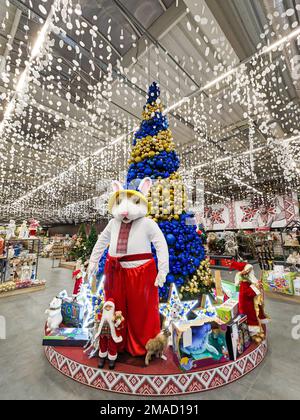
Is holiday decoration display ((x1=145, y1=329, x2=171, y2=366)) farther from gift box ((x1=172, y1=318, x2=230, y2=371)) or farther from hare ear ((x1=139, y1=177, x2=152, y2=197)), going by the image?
hare ear ((x1=139, y1=177, x2=152, y2=197))

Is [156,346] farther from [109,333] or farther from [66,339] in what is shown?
[66,339]

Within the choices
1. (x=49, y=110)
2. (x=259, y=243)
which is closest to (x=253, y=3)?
(x=49, y=110)

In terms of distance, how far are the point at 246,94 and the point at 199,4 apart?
2000mm

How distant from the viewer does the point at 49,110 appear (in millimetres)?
4516

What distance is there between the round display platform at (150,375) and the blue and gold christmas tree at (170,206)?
0.77 metres

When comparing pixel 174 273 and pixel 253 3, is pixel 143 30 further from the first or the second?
pixel 174 273

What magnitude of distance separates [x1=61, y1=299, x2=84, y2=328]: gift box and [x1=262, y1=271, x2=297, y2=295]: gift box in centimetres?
379

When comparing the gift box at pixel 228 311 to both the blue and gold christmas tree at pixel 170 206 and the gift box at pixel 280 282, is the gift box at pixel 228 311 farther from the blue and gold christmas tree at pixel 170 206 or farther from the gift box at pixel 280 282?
the gift box at pixel 280 282

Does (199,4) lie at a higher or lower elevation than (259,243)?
higher

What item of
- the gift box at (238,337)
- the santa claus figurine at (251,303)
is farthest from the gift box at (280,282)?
the gift box at (238,337)

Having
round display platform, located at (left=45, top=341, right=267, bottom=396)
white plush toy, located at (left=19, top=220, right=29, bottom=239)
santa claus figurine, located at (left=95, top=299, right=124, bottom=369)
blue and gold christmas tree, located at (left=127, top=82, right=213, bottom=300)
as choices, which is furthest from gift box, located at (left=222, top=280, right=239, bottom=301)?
white plush toy, located at (left=19, top=220, right=29, bottom=239)

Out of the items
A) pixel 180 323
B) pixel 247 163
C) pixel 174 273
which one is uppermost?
pixel 247 163

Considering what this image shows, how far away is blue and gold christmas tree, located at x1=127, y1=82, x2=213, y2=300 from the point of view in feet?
7.68

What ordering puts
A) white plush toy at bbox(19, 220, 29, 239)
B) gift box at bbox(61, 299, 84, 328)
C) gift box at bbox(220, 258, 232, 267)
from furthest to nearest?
gift box at bbox(220, 258, 232, 267) → white plush toy at bbox(19, 220, 29, 239) → gift box at bbox(61, 299, 84, 328)
